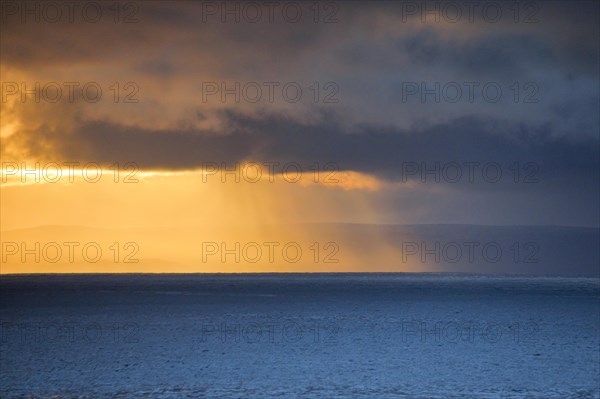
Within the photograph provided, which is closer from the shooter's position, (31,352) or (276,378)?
(276,378)

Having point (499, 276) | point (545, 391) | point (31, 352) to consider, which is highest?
point (499, 276)

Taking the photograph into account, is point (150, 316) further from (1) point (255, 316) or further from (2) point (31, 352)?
(2) point (31, 352)

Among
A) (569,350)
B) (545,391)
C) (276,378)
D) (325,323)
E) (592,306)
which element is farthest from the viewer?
(592,306)

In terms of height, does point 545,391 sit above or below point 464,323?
below

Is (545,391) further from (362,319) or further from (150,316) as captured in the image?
(150,316)

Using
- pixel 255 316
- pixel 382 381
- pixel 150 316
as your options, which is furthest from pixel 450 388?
pixel 150 316

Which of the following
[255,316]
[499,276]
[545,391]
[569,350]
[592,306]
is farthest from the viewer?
[499,276]

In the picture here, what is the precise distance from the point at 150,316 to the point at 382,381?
397 inches

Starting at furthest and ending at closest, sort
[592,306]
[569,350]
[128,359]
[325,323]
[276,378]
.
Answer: [592,306], [325,323], [569,350], [128,359], [276,378]

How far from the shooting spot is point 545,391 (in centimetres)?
1152

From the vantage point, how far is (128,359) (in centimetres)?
1409

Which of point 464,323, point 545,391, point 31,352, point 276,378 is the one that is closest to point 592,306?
point 464,323

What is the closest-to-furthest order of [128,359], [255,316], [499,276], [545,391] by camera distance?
[545,391]
[128,359]
[255,316]
[499,276]

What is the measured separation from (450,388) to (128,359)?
6.07m
